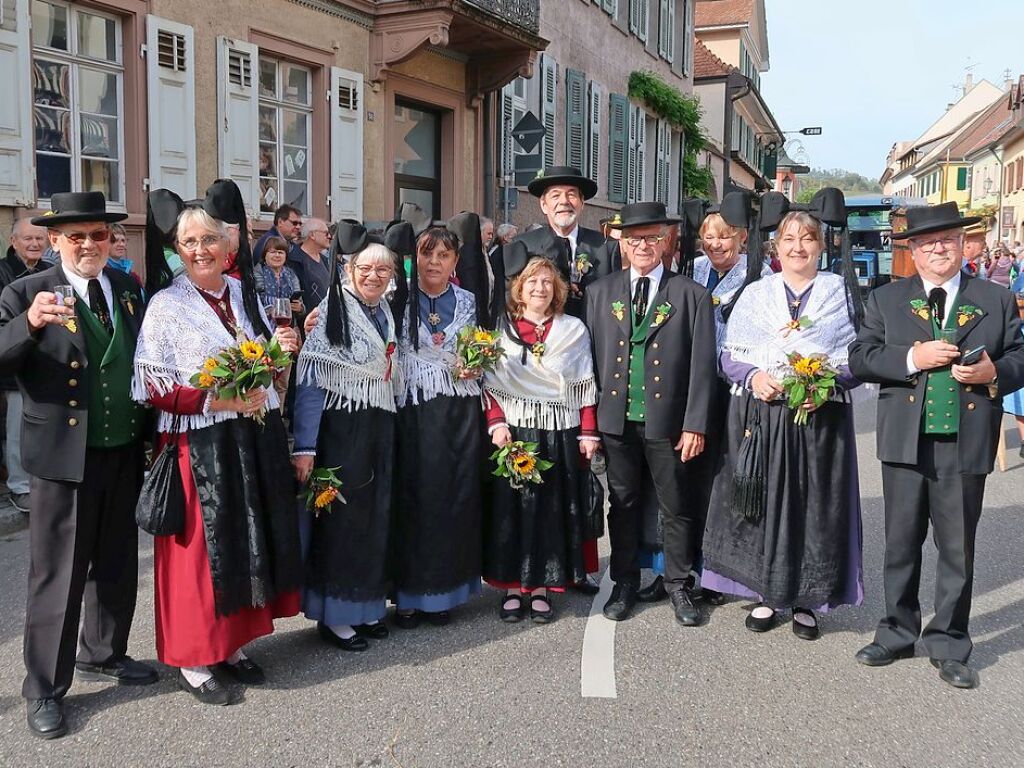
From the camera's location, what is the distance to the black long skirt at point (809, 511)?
4.33m

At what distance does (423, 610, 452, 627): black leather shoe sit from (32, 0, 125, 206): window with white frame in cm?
598

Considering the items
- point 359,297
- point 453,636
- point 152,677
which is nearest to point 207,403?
point 359,297

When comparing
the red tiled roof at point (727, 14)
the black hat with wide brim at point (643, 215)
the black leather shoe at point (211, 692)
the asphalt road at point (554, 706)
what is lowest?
the asphalt road at point (554, 706)

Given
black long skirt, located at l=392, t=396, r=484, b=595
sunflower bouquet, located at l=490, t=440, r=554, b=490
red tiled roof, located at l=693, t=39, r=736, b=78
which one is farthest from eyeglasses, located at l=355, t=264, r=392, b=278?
red tiled roof, located at l=693, t=39, r=736, b=78

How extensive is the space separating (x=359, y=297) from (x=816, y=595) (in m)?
2.45

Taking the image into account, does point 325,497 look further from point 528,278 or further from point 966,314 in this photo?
point 966,314

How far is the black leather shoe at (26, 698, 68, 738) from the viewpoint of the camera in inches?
136

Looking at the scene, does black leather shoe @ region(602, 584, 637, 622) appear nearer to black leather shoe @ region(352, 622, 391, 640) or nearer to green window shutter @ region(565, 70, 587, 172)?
black leather shoe @ region(352, 622, 391, 640)

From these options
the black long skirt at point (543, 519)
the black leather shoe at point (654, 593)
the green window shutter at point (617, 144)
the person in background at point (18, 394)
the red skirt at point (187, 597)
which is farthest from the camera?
the green window shutter at point (617, 144)

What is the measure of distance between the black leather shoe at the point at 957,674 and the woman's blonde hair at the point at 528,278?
2.26m

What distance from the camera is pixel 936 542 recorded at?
161 inches

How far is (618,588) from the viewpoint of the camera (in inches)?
188

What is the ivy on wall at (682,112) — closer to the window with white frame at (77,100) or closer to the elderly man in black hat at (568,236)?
the window with white frame at (77,100)

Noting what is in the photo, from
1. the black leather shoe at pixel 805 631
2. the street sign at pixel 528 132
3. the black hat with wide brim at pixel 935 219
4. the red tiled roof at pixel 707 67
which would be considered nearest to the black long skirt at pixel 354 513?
the black leather shoe at pixel 805 631
